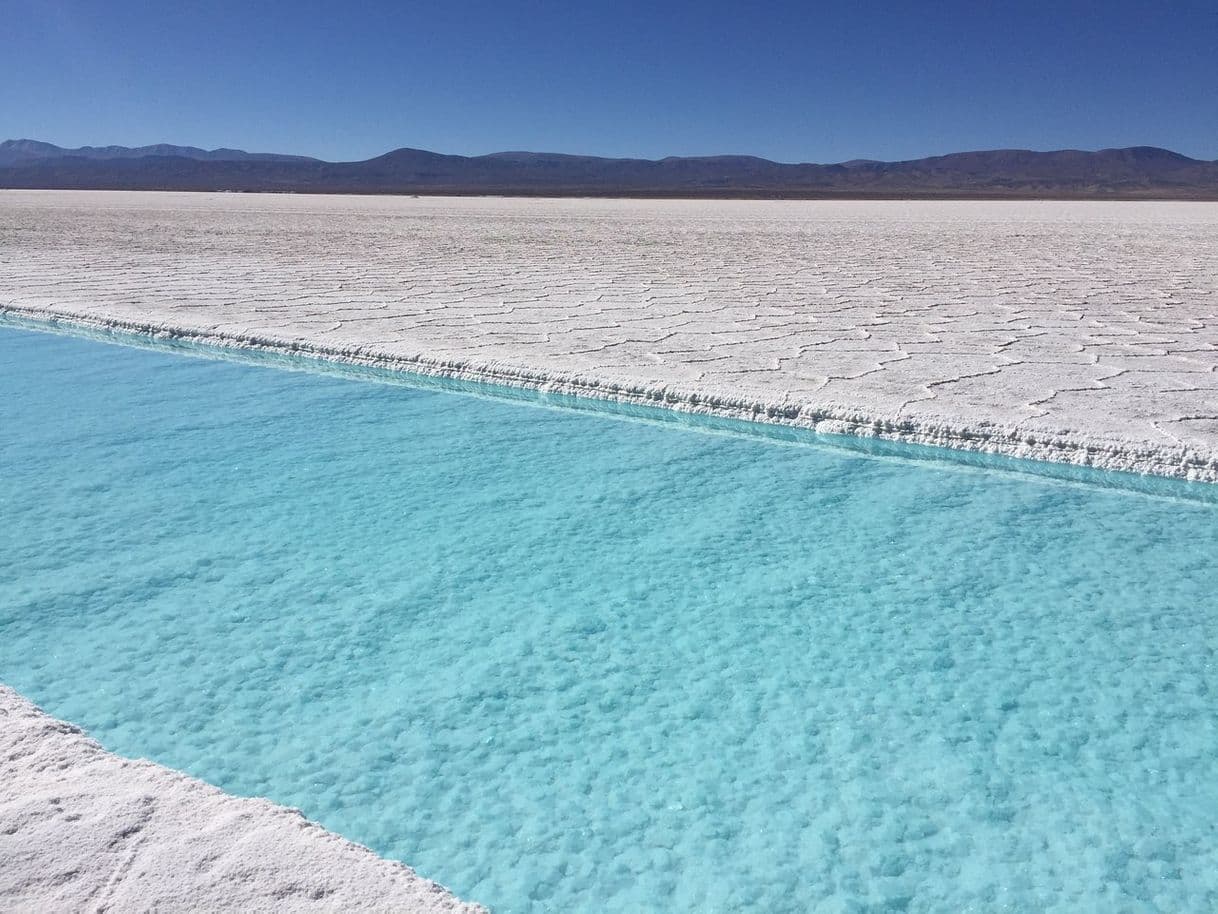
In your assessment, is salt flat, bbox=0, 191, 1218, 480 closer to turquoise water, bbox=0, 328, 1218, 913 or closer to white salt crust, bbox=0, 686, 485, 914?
turquoise water, bbox=0, 328, 1218, 913

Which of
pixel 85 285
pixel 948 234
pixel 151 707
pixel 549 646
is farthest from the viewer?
pixel 948 234

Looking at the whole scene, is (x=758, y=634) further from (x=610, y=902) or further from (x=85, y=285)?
(x=85, y=285)

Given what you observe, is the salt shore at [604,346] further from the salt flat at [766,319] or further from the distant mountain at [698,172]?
the distant mountain at [698,172]

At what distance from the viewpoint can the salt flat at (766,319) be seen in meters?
2.91

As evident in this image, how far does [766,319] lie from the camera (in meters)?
4.71

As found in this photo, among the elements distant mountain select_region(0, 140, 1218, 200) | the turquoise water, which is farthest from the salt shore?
distant mountain select_region(0, 140, 1218, 200)

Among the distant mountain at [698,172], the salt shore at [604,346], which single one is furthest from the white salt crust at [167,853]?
the distant mountain at [698,172]

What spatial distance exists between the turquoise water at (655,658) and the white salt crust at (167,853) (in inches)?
5.2

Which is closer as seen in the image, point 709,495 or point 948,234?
point 709,495

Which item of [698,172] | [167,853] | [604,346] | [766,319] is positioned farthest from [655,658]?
[698,172]

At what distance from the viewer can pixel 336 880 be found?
1.04 meters

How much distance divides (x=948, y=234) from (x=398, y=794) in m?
12.3

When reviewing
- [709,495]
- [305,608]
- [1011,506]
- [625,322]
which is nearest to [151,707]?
[305,608]

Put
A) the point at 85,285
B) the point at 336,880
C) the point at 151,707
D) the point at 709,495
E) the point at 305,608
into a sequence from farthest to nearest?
1. the point at 85,285
2. the point at 709,495
3. the point at 305,608
4. the point at 151,707
5. the point at 336,880
